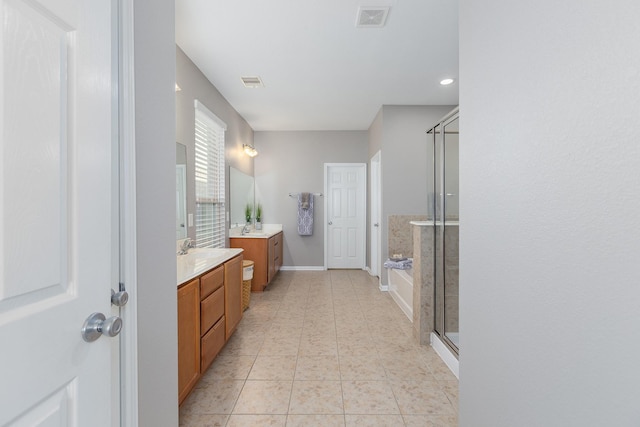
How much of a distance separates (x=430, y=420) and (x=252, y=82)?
3.48m

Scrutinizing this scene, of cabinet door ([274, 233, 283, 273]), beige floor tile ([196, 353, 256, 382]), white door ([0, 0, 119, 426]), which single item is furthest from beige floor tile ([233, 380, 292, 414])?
cabinet door ([274, 233, 283, 273])

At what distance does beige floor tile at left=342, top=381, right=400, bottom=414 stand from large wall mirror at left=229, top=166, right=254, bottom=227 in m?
2.98

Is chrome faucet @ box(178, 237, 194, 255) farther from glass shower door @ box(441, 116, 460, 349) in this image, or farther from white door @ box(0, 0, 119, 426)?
glass shower door @ box(441, 116, 460, 349)

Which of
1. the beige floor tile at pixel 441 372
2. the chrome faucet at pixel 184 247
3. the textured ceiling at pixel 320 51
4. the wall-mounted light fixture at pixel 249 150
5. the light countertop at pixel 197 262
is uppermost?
the textured ceiling at pixel 320 51

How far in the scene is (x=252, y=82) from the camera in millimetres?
3479

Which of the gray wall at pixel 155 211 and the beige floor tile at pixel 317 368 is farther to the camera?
the beige floor tile at pixel 317 368

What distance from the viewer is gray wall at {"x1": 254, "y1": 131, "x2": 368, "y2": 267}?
567 centimetres

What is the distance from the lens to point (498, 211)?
106cm

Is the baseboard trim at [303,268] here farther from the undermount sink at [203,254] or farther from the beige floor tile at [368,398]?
the beige floor tile at [368,398]

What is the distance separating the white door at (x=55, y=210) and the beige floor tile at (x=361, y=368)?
1.67m

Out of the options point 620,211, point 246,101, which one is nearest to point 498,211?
point 620,211

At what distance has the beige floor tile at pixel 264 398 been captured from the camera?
5.91 ft

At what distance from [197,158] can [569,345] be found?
10.7 ft

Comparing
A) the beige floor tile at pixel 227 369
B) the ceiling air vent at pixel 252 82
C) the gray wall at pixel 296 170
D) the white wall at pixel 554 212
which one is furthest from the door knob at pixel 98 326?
the gray wall at pixel 296 170
